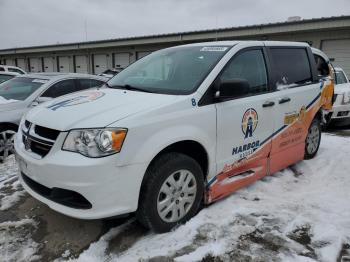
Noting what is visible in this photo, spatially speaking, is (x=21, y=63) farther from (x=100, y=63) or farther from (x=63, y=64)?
(x=100, y=63)

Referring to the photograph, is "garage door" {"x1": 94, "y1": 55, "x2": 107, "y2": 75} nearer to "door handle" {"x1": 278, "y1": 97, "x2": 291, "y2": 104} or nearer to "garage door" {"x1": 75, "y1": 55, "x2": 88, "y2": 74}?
"garage door" {"x1": 75, "y1": 55, "x2": 88, "y2": 74}

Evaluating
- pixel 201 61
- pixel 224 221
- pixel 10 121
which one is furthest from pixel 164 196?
pixel 10 121

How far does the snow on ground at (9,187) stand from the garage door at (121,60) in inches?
753

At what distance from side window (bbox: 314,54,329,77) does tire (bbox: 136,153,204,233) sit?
11.3 ft

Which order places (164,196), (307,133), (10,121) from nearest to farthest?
1. (164,196)
2. (307,133)
3. (10,121)

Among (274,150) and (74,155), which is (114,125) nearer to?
(74,155)

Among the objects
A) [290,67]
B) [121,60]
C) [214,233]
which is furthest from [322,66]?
[121,60]

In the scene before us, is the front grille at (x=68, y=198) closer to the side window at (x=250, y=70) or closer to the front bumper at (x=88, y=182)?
the front bumper at (x=88, y=182)

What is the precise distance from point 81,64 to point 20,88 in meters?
23.0

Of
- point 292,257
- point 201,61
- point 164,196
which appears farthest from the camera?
point 201,61

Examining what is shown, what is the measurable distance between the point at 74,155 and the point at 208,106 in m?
1.32

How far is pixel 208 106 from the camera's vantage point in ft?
10.3

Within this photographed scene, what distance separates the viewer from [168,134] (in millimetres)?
2826

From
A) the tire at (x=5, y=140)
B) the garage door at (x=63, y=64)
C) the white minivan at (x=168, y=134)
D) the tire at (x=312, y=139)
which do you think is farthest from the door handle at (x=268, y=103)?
the garage door at (x=63, y=64)
